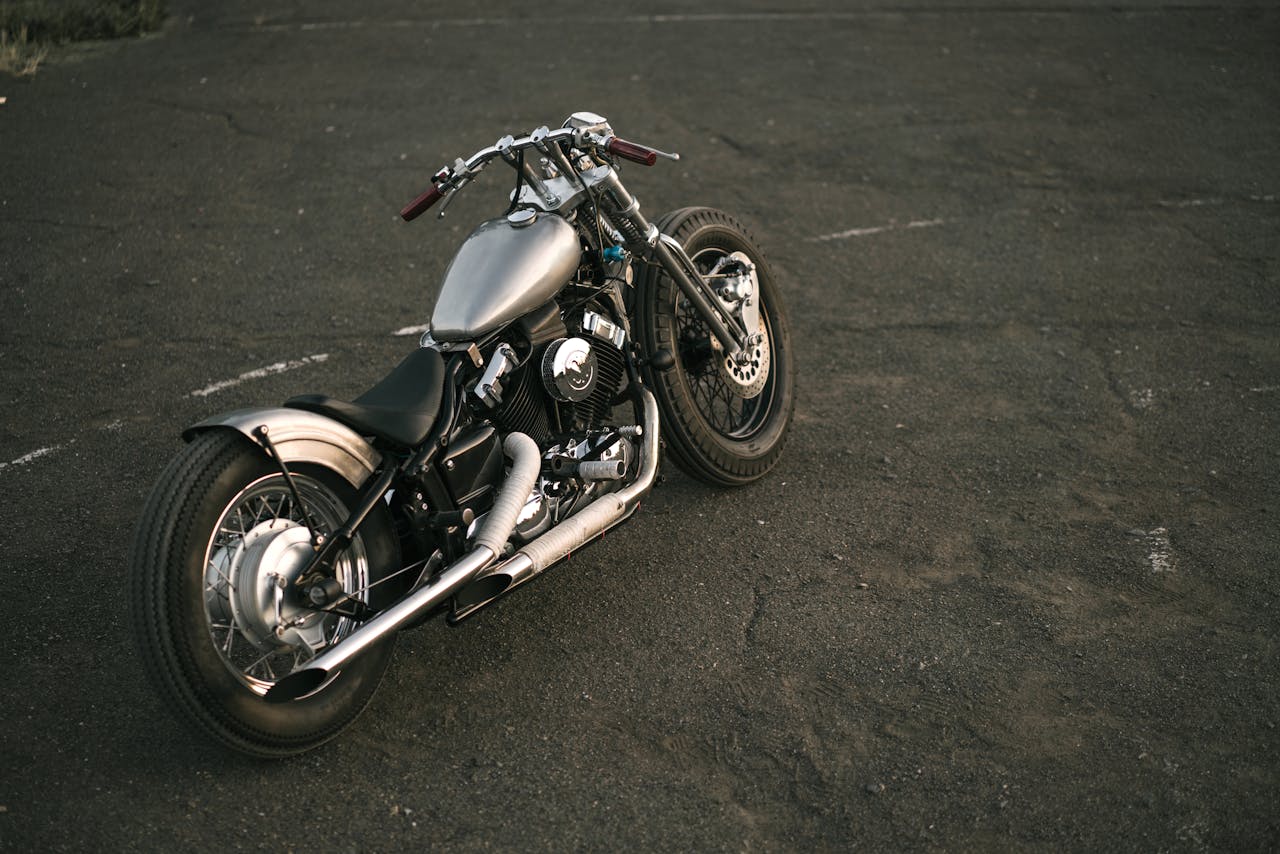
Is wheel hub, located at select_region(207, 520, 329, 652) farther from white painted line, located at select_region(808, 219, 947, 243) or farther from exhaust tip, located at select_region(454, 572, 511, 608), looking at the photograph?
white painted line, located at select_region(808, 219, 947, 243)

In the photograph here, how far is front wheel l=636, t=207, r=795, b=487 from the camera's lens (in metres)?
4.79

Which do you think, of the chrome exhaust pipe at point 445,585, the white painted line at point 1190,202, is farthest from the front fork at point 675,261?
the white painted line at point 1190,202

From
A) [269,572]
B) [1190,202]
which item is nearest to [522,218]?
[269,572]

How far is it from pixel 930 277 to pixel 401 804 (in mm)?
4603

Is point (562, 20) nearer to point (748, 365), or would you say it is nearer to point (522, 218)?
point (748, 365)

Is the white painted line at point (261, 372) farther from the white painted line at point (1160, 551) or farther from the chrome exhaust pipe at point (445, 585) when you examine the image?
the white painted line at point (1160, 551)

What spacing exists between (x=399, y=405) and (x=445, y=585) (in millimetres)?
561

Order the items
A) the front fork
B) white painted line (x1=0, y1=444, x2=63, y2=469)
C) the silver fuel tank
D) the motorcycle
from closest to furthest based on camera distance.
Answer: the motorcycle < the silver fuel tank < the front fork < white painted line (x1=0, y1=444, x2=63, y2=469)

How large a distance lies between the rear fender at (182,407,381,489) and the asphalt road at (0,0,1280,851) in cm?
79

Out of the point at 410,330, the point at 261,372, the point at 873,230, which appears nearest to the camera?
the point at 261,372

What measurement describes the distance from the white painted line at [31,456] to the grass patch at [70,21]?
6664 mm

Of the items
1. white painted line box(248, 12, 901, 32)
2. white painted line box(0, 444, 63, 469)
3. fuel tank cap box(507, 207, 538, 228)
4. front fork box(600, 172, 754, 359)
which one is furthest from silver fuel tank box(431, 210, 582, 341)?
white painted line box(248, 12, 901, 32)

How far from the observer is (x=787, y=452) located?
548cm

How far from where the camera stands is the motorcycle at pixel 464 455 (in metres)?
3.38
